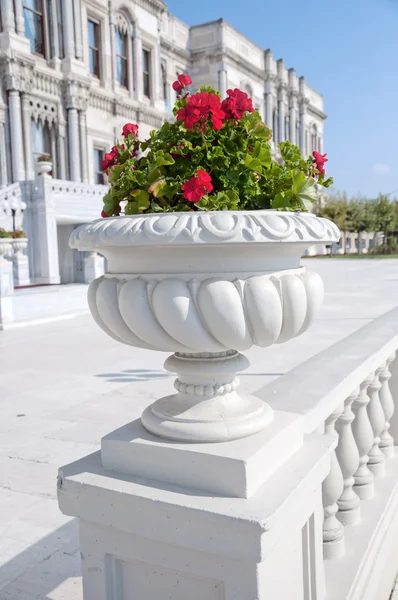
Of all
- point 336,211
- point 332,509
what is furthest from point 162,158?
point 336,211

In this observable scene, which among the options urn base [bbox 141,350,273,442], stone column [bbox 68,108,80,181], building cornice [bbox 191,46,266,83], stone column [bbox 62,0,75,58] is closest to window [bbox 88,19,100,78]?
stone column [bbox 62,0,75,58]

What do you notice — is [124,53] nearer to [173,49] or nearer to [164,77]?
[164,77]

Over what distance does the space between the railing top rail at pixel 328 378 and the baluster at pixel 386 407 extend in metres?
0.13

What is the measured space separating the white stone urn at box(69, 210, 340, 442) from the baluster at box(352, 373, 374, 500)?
1.13 meters

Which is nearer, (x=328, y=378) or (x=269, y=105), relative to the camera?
(x=328, y=378)

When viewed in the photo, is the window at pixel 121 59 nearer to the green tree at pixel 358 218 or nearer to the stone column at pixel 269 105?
the stone column at pixel 269 105

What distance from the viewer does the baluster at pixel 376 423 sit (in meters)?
2.66

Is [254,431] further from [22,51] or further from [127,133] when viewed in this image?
[22,51]

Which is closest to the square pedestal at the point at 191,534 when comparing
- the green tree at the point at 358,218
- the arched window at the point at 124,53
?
the arched window at the point at 124,53

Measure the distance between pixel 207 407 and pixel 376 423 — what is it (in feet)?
5.00

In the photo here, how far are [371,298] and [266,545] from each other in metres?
13.7

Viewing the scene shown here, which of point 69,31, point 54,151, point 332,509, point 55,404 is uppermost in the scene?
point 69,31

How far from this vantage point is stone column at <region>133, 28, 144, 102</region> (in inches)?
958

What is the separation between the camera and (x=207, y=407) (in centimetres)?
146
